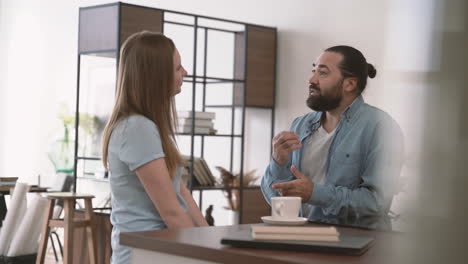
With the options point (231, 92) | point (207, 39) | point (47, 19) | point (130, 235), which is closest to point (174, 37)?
point (207, 39)

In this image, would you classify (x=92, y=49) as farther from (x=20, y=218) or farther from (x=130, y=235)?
(x=130, y=235)

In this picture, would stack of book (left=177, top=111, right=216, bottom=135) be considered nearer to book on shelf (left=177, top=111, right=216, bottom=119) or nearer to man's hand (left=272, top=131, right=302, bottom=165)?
book on shelf (left=177, top=111, right=216, bottom=119)

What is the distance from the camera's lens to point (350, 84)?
2.95m

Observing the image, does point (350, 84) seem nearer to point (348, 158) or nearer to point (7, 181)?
point (348, 158)

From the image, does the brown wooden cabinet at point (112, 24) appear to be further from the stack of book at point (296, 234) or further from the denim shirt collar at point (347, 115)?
the stack of book at point (296, 234)

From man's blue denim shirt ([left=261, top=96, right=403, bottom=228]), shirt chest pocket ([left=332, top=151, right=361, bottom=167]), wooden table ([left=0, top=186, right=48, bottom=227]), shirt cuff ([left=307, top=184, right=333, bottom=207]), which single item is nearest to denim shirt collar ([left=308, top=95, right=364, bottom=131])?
man's blue denim shirt ([left=261, top=96, right=403, bottom=228])

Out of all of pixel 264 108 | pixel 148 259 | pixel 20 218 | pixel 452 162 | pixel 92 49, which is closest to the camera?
pixel 452 162

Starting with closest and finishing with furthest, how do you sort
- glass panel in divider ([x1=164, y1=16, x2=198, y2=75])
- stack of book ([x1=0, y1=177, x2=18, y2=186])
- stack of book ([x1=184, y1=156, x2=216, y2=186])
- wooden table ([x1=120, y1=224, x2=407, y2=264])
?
1. wooden table ([x1=120, y1=224, x2=407, y2=264])
2. stack of book ([x1=0, y1=177, x2=18, y2=186])
3. stack of book ([x1=184, y1=156, x2=216, y2=186])
4. glass panel in divider ([x1=164, y1=16, x2=198, y2=75])

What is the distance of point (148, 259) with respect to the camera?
1793mm

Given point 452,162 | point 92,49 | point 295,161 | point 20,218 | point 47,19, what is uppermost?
point 47,19

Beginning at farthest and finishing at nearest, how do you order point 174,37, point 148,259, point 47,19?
point 47,19
point 174,37
point 148,259

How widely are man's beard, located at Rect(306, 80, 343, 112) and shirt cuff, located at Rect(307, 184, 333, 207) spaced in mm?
533

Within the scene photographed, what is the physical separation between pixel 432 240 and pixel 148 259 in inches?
63.0

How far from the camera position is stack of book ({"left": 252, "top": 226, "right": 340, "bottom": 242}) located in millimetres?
1587
